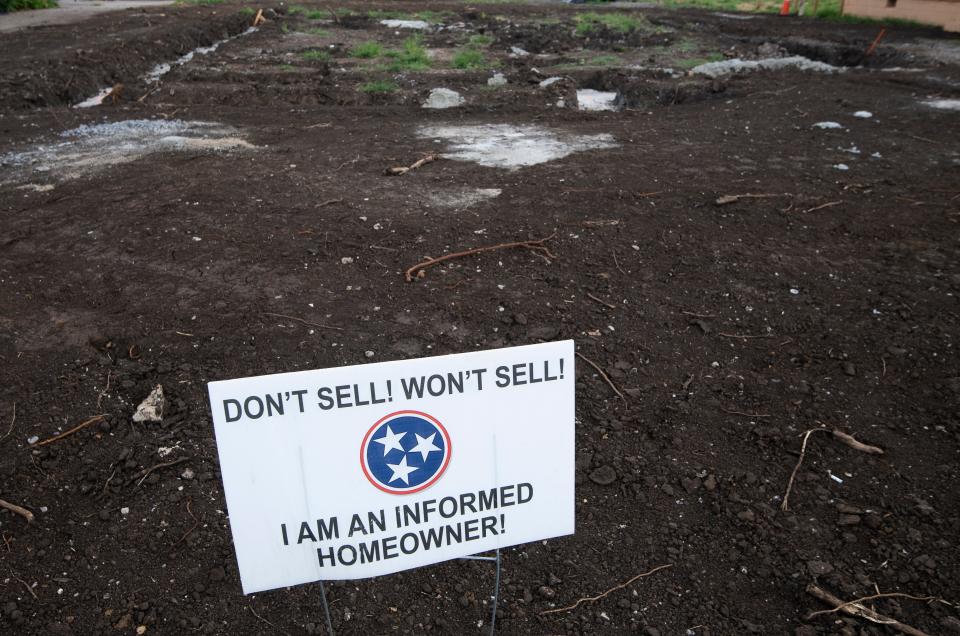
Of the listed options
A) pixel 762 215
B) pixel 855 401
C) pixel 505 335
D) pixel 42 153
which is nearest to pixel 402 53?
pixel 42 153

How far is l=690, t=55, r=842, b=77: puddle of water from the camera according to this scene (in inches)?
521

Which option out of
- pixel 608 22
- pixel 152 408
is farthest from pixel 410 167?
pixel 608 22

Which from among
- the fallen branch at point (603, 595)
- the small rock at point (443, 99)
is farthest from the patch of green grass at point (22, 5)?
the fallen branch at point (603, 595)

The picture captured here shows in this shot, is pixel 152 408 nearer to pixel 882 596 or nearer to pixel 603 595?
pixel 603 595

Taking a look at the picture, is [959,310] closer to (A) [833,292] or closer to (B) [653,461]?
(A) [833,292]

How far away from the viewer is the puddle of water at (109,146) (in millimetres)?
7723

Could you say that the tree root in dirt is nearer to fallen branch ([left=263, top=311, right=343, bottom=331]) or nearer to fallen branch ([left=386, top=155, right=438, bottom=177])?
fallen branch ([left=263, top=311, right=343, bottom=331])

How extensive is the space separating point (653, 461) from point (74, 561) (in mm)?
2724

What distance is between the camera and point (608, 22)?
2050 cm

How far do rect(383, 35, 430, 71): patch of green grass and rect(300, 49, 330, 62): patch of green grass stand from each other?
130cm

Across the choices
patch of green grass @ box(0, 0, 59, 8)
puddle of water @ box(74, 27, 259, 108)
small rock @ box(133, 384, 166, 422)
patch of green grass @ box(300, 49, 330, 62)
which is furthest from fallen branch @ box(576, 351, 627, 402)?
patch of green grass @ box(0, 0, 59, 8)

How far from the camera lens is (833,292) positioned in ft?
16.7

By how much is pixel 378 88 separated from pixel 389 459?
411 inches

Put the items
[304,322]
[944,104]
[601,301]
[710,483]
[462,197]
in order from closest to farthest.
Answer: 1. [710,483]
2. [304,322]
3. [601,301]
4. [462,197]
5. [944,104]
